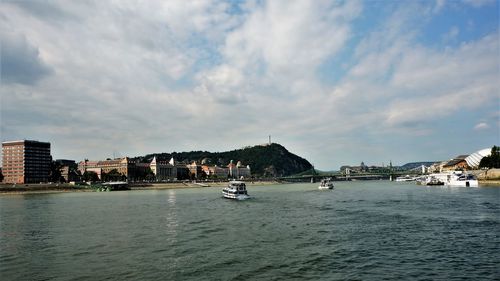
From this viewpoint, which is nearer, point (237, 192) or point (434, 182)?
point (237, 192)

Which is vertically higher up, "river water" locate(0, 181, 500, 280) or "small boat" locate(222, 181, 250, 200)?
"small boat" locate(222, 181, 250, 200)

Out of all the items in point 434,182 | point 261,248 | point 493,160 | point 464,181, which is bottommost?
point 261,248

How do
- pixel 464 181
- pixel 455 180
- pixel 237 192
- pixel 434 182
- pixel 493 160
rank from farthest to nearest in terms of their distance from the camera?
1. pixel 493 160
2. pixel 434 182
3. pixel 455 180
4. pixel 464 181
5. pixel 237 192

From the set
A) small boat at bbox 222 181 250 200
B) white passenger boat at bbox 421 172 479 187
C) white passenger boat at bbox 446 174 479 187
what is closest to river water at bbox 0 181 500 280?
small boat at bbox 222 181 250 200

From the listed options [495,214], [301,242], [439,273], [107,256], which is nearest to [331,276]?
[439,273]

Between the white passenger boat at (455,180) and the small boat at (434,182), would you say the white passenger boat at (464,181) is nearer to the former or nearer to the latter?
the white passenger boat at (455,180)

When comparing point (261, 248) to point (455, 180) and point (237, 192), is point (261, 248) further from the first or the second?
point (455, 180)

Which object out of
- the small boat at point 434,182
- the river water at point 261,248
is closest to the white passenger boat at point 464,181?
the small boat at point 434,182

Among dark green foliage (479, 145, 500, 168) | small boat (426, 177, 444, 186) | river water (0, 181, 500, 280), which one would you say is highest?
dark green foliage (479, 145, 500, 168)

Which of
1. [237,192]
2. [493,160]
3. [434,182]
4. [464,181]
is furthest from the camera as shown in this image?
[493,160]

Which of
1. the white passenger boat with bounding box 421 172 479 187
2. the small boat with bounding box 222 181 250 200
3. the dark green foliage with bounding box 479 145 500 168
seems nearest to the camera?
the small boat with bounding box 222 181 250 200

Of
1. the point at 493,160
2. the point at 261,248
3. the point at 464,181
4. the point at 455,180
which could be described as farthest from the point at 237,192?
the point at 493,160

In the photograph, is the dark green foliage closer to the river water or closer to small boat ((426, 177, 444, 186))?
small boat ((426, 177, 444, 186))

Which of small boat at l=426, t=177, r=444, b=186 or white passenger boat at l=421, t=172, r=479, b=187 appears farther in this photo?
small boat at l=426, t=177, r=444, b=186
